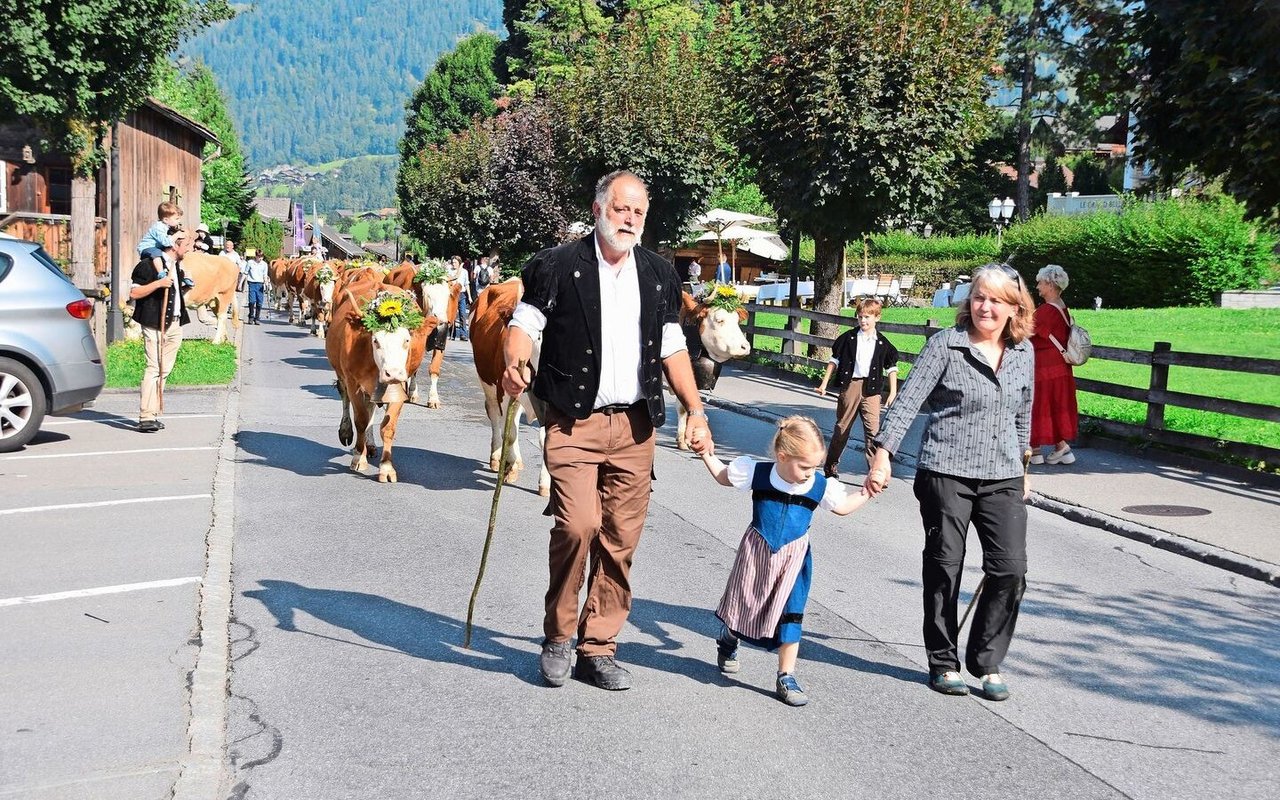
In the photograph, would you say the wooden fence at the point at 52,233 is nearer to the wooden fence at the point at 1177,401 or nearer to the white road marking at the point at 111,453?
the white road marking at the point at 111,453

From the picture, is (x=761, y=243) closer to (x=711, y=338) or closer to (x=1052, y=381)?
(x=711, y=338)

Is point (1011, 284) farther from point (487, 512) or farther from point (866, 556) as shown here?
point (487, 512)

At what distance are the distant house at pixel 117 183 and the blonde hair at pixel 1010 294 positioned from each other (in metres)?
16.0

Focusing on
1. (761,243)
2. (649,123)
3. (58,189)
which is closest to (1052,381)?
(649,123)

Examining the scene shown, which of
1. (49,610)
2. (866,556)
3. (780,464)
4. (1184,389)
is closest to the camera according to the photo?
(780,464)

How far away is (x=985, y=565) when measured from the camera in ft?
19.4

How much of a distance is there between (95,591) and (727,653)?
349cm

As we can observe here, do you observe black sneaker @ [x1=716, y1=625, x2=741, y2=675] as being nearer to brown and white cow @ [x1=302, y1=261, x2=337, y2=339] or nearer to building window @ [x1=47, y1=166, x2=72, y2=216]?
brown and white cow @ [x1=302, y1=261, x2=337, y2=339]

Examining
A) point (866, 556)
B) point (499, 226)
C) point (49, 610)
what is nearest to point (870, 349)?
point (866, 556)

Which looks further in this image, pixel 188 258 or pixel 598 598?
pixel 188 258

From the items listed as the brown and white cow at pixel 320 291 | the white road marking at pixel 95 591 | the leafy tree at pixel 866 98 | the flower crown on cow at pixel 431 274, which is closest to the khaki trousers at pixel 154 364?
the white road marking at pixel 95 591

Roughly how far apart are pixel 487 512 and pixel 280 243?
9624 centimetres

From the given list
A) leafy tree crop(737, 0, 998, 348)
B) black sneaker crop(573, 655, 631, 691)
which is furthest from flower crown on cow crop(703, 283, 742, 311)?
black sneaker crop(573, 655, 631, 691)

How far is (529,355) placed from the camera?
554cm
